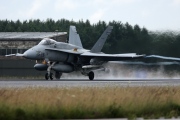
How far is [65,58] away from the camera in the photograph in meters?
38.1

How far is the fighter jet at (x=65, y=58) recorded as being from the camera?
120 feet

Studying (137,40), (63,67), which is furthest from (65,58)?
(137,40)

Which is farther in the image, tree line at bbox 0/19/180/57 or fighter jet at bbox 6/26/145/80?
tree line at bbox 0/19/180/57

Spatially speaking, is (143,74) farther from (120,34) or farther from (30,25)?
(30,25)

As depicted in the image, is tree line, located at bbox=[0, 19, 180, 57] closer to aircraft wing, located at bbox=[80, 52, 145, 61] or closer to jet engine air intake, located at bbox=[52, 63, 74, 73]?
aircraft wing, located at bbox=[80, 52, 145, 61]

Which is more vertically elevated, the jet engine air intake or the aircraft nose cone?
the aircraft nose cone

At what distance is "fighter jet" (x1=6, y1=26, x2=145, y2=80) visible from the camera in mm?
36562

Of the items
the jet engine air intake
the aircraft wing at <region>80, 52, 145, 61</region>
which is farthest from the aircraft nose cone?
the aircraft wing at <region>80, 52, 145, 61</region>

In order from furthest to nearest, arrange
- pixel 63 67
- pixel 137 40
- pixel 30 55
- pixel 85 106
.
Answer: pixel 137 40 → pixel 63 67 → pixel 30 55 → pixel 85 106

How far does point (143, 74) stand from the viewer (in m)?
40.5

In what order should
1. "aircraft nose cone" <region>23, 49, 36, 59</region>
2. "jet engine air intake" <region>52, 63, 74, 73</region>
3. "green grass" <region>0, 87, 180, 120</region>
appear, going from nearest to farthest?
"green grass" <region>0, 87, 180, 120</region>
"aircraft nose cone" <region>23, 49, 36, 59</region>
"jet engine air intake" <region>52, 63, 74, 73</region>

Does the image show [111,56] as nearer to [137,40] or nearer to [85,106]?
[137,40]

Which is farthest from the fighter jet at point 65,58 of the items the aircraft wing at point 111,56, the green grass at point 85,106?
A: the green grass at point 85,106

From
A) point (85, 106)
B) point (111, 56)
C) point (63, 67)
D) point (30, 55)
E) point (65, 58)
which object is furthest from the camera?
point (111, 56)
